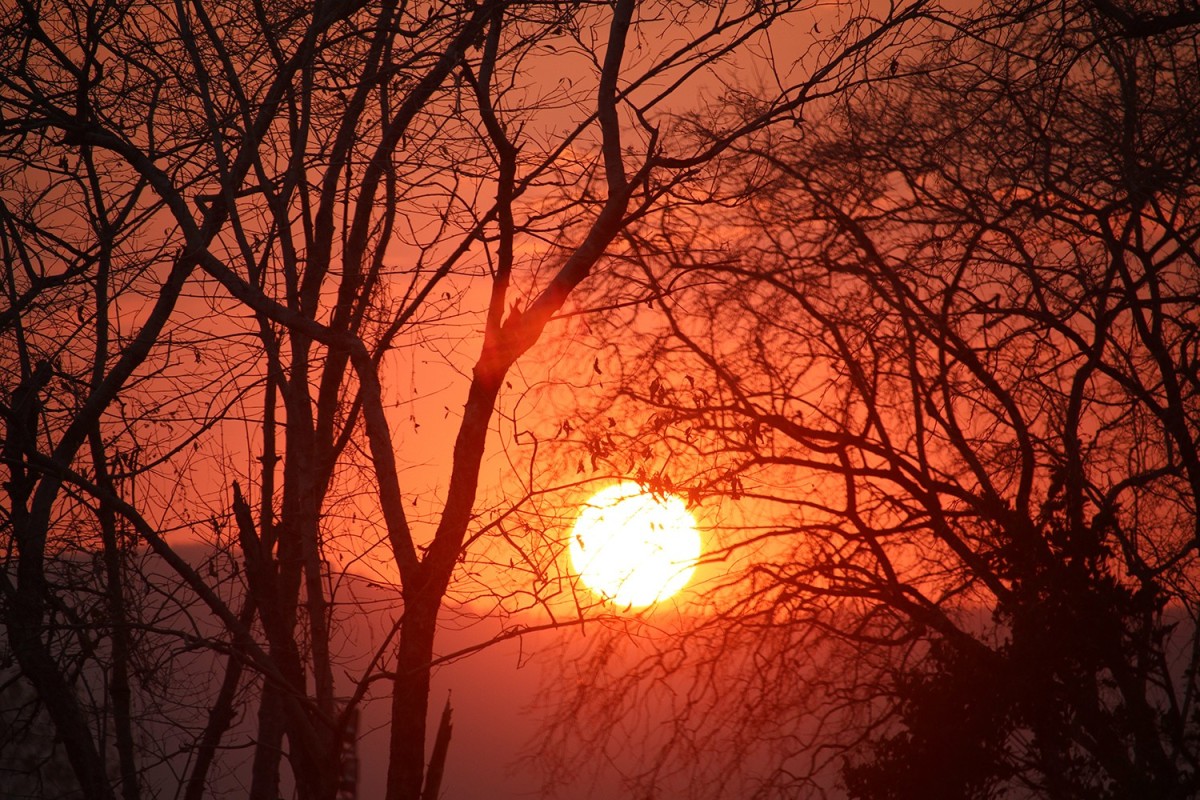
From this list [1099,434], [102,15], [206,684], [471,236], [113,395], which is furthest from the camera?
[1099,434]

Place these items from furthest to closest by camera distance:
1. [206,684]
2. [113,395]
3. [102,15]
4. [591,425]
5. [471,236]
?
[591,425], [206,684], [102,15], [113,395], [471,236]

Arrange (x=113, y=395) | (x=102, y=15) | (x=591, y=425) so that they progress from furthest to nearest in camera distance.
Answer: (x=591, y=425), (x=102, y=15), (x=113, y=395)

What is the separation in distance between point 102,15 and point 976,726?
21.0 ft

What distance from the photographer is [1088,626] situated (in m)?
6.84

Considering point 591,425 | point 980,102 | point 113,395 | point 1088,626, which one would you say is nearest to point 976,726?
point 1088,626

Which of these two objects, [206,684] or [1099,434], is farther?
[1099,434]

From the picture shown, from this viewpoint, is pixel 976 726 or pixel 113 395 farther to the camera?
pixel 976 726

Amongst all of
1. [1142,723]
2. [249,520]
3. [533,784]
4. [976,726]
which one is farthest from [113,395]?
[1142,723]

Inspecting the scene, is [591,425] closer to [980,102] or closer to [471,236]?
[471,236]

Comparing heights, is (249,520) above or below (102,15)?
below

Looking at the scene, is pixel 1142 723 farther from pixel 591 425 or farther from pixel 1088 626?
pixel 591 425

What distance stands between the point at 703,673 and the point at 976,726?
201 cm

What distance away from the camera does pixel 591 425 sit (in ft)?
23.8

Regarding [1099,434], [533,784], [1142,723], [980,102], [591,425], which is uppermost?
[980,102]
